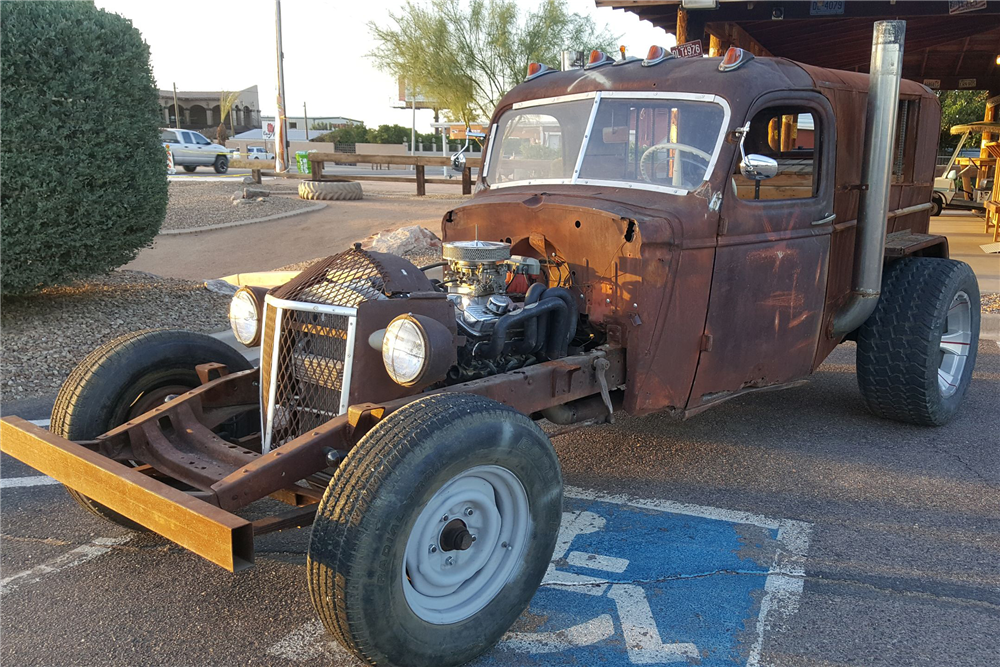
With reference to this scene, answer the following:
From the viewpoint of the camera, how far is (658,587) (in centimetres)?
336

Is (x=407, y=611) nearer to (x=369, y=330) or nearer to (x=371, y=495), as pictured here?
(x=371, y=495)

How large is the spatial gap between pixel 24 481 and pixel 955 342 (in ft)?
19.6

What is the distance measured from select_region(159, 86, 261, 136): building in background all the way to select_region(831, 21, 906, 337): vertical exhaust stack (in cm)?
5549

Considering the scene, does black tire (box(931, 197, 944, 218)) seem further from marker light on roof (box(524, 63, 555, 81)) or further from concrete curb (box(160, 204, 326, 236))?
marker light on roof (box(524, 63, 555, 81))

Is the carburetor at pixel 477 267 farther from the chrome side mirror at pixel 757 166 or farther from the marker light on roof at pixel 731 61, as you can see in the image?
the marker light on roof at pixel 731 61

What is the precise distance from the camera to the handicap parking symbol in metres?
2.93

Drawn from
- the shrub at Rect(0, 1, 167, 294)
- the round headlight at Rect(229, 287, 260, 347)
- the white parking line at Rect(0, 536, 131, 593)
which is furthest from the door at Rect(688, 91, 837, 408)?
the shrub at Rect(0, 1, 167, 294)

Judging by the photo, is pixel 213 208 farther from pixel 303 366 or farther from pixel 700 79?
pixel 303 366

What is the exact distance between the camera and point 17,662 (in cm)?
285

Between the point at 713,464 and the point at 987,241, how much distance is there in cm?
1205

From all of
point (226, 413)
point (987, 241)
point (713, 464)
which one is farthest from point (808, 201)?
point (987, 241)

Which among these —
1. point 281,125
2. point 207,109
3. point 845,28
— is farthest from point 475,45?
point 207,109

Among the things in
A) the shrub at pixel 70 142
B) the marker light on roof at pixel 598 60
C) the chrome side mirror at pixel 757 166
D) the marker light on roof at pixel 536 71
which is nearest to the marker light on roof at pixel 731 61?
the chrome side mirror at pixel 757 166

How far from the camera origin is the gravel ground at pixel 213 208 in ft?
51.2
